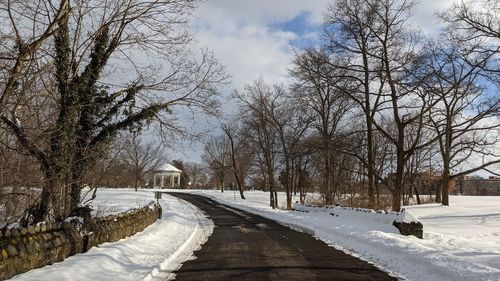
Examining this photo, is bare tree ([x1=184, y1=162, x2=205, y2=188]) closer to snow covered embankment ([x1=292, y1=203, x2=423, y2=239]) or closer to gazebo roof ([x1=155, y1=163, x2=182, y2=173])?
gazebo roof ([x1=155, y1=163, x2=182, y2=173])

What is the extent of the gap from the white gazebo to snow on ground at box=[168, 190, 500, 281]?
228 ft

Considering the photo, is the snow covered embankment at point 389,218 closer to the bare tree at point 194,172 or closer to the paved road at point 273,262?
the paved road at point 273,262

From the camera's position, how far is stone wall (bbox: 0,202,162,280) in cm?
807

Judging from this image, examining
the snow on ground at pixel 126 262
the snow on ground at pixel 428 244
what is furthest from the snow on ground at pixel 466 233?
the snow on ground at pixel 126 262

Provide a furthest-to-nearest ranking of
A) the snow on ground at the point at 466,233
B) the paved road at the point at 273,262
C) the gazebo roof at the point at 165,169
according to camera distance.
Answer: the gazebo roof at the point at 165,169, the snow on ground at the point at 466,233, the paved road at the point at 273,262

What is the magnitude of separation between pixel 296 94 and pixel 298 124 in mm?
10663

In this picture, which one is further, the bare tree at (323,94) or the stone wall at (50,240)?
the bare tree at (323,94)

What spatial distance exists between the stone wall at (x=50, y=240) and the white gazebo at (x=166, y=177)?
82.9m

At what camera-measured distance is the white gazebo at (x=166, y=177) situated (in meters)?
96.6

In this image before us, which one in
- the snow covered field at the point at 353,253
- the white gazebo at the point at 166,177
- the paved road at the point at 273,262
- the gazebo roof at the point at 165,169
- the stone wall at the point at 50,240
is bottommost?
the paved road at the point at 273,262

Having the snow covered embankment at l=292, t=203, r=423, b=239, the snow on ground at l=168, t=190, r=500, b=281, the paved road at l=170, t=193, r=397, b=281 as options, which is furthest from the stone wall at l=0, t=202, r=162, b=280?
the snow covered embankment at l=292, t=203, r=423, b=239

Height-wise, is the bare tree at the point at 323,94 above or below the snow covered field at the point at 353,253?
above

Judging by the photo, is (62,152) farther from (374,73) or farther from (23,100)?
(374,73)

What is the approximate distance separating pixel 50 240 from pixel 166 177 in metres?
92.4
